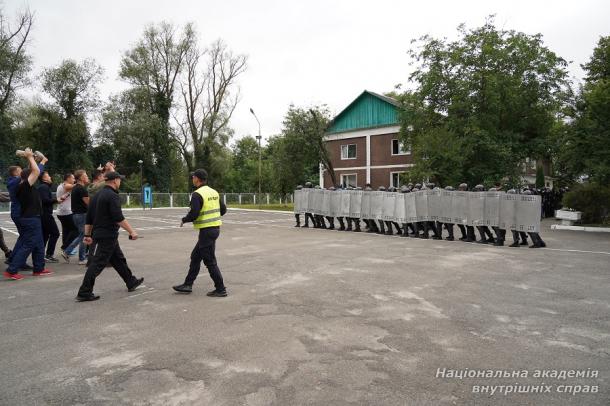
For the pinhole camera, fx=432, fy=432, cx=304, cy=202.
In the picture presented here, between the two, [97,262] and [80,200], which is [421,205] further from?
[97,262]

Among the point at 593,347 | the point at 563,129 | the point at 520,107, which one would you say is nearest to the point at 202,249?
the point at 593,347

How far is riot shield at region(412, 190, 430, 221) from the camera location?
552 inches

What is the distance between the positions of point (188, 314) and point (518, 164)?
27.0m

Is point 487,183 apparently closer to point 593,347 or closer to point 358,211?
point 358,211

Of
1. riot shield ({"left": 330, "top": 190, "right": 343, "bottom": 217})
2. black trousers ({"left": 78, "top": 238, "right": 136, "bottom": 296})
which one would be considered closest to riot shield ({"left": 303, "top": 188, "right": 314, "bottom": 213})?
riot shield ({"left": 330, "top": 190, "right": 343, "bottom": 217})

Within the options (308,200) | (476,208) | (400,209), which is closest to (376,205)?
(400,209)

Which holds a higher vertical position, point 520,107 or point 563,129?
point 520,107

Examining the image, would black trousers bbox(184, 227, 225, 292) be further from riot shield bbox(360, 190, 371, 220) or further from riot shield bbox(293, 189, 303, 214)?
riot shield bbox(293, 189, 303, 214)

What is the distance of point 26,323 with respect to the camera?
5.13 meters

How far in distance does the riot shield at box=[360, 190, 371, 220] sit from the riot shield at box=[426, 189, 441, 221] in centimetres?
245

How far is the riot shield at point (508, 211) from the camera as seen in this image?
463 inches

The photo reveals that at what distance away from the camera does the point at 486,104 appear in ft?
83.3

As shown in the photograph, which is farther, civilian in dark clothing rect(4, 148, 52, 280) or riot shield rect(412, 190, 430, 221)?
riot shield rect(412, 190, 430, 221)

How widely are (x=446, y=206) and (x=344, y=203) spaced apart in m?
4.33
